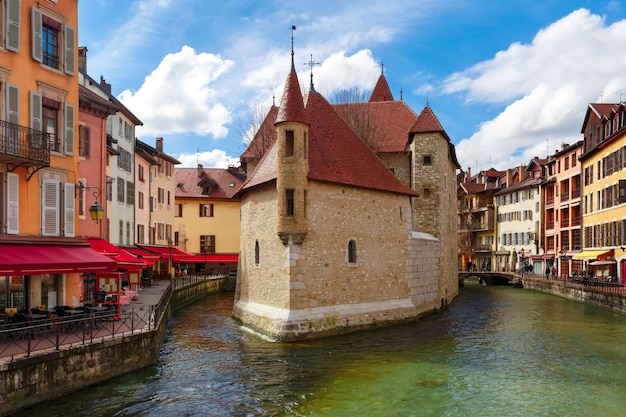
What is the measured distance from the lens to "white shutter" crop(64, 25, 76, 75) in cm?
1698

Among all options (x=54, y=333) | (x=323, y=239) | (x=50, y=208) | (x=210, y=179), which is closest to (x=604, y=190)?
(x=323, y=239)

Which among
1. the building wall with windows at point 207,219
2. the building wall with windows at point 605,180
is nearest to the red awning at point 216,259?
the building wall with windows at point 207,219

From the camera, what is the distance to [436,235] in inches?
1190

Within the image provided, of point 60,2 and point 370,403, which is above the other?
point 60,2

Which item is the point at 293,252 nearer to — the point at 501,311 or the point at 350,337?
the point at 350,337

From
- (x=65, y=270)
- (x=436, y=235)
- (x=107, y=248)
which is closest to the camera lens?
(x=65, y=270)

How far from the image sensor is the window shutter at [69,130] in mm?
16795

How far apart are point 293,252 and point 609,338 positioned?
12669 mm

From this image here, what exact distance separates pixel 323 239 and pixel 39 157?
1024cm

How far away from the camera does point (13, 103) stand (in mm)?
15078

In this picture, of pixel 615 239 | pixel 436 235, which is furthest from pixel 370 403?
pixel 615 239

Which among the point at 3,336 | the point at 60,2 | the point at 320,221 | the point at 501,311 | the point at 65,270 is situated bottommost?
the point at 501,311

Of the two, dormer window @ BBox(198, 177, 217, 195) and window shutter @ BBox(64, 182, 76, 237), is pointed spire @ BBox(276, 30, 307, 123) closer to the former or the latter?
window shutter @ BBox(64, 182, 76, 237)

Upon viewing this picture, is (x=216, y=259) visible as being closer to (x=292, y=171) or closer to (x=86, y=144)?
(x=86, y=144)
